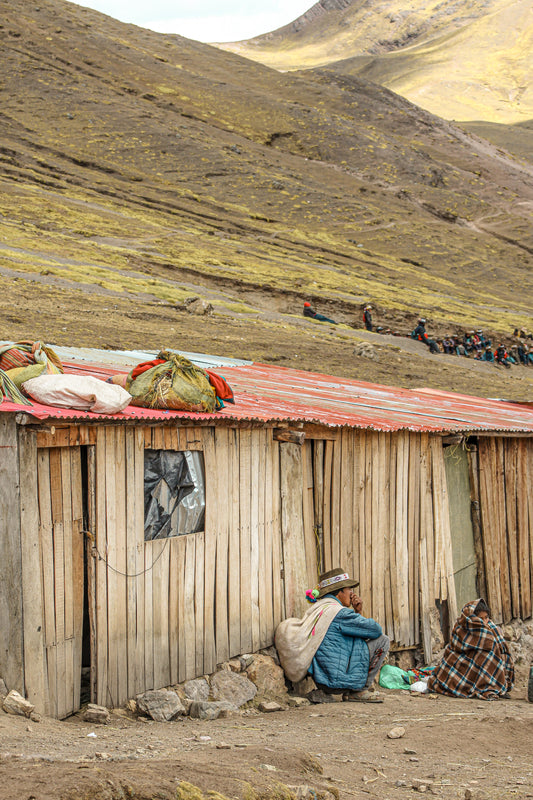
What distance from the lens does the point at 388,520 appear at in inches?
340

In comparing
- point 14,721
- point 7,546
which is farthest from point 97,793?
point 7,546

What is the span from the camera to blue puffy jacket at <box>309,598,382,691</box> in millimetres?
6926

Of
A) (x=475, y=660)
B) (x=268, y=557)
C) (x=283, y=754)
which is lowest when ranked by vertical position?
(x=475, y=660)

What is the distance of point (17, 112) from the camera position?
7469 cm

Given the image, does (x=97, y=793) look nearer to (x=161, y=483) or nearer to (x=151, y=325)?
(x=161, y=483)

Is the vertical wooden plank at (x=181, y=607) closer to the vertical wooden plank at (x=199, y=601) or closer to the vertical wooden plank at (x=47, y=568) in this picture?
the vertical wooden plank at (x=199, y=601)

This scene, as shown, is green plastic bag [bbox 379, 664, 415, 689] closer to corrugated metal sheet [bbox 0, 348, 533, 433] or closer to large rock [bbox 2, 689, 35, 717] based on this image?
corrugated metal sheet [bbox 0, 348, 533, 433]

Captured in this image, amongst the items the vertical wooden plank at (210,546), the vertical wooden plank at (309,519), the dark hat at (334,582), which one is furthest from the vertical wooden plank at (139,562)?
the vertical wooden plank at (309,519)

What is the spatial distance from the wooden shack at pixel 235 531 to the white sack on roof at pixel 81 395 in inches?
5.3

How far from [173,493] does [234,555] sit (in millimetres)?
896

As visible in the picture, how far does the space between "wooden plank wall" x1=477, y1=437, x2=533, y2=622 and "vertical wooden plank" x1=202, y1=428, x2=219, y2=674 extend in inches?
187

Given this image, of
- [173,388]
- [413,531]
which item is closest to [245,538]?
[173,388]

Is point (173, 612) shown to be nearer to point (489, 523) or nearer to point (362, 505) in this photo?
point (362, 505)

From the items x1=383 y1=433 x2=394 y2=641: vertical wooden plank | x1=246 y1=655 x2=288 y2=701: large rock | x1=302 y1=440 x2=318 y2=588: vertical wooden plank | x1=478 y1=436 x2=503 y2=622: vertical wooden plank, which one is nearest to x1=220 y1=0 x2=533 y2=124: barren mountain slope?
x1=478 y1=436 x2=503 y2=622: vertical wooden plank
